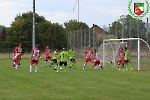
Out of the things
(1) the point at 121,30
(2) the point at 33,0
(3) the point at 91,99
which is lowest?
(3) the point at 91,99

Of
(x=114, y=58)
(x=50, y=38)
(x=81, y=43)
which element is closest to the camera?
(x=114, y=58)

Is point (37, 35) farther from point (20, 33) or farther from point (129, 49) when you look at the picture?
point (129, 49)

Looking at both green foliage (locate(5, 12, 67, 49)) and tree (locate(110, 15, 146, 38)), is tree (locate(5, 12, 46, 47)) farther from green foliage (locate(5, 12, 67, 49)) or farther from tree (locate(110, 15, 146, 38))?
tree (locate(110, 15, 146, 38))

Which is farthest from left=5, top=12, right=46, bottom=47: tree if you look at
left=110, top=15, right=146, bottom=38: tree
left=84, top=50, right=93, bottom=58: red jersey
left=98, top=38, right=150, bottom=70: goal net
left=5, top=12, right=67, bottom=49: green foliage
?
left=84, top=50, right=93, bottom=58: red jersey

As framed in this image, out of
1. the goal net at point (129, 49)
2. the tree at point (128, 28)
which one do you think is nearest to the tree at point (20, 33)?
the tree at point (128, 28)

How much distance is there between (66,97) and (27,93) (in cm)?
189

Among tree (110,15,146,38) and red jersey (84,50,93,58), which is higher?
tree (110,15,146,38)

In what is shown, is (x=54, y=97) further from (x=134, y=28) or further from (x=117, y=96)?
(x=134, y=28)

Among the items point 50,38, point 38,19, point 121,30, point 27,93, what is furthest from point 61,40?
point 27,93

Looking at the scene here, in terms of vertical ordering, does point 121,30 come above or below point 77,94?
above

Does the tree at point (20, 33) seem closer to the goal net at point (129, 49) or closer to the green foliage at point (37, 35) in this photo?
the green foliage at point (37, 35)

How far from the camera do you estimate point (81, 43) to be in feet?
186

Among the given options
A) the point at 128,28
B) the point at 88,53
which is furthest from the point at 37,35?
the point at 88,53

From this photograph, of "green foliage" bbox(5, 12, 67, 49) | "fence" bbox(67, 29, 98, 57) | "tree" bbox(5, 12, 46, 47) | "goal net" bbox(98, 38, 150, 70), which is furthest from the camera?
"green foliage" bbox(5, 12, 67, 49)
